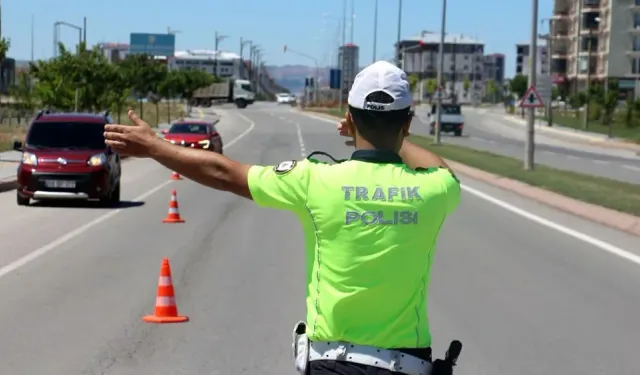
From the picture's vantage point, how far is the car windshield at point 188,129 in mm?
42000

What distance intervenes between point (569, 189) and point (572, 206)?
2.66 meters

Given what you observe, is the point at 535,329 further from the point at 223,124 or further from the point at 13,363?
the point at 223,124

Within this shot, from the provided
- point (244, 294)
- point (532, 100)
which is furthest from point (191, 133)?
point (244, 294)

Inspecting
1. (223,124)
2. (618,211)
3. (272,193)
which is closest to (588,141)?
(223,124)

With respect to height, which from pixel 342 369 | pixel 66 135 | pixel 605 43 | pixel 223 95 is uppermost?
pixel 605 43

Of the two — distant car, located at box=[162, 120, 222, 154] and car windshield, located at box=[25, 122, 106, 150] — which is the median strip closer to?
distant car, located at box=[162, 120, 222, 154]

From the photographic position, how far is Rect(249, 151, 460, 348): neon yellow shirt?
3898mm

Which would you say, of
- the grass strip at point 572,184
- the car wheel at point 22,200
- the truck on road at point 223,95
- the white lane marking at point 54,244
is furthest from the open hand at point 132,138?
the truck on road at point 223,95

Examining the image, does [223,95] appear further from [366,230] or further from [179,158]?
[366,230]

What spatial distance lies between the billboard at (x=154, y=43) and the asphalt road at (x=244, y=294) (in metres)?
146

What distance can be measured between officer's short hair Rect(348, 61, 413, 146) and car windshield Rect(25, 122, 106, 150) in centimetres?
2038

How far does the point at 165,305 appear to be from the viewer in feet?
35.3

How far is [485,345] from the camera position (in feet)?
32.1

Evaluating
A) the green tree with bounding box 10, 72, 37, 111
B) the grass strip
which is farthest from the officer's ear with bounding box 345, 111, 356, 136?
the green tree with bounding box 10, 72, 37, 111
